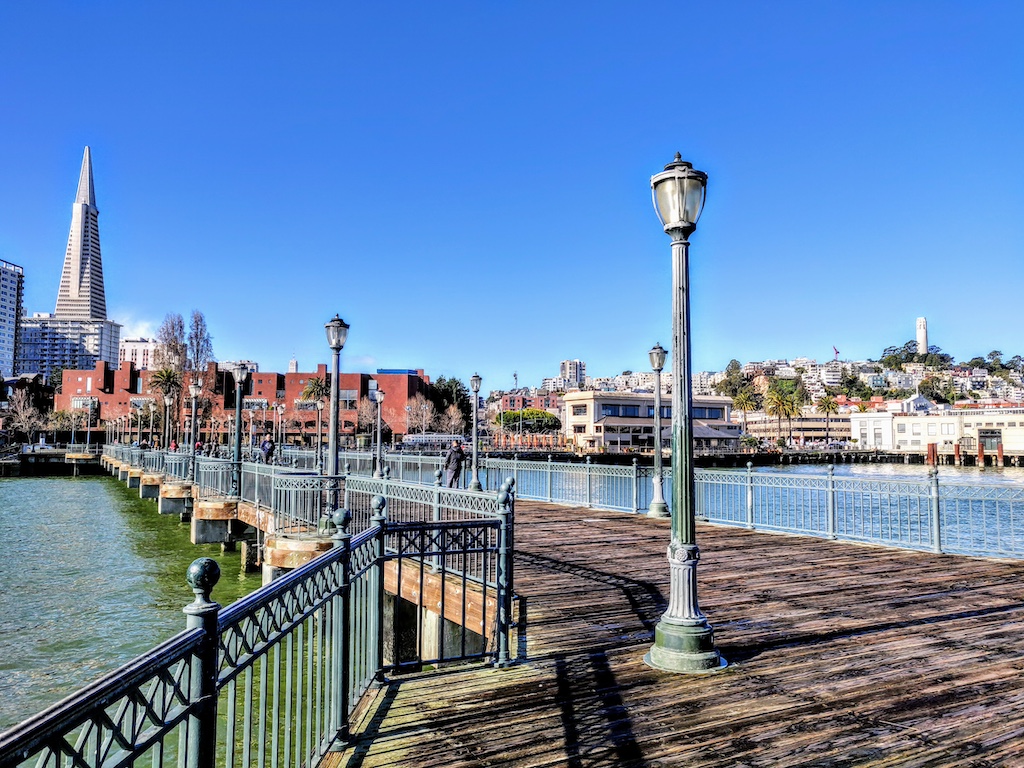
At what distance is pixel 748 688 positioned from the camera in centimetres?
533

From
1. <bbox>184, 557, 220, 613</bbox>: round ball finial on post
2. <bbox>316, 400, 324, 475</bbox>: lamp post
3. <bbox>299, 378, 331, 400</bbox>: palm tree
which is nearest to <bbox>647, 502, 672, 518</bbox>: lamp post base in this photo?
<bbox>316, 400, 324, 475</bbox>: lamp post

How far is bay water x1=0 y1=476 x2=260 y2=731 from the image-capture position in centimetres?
1141

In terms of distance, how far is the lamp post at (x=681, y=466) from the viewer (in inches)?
228

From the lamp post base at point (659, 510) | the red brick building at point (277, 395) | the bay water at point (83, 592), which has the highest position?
the red brick building at point (277, 395)

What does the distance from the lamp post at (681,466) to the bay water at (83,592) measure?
18.3 ft

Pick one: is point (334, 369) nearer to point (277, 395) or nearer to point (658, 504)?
point (658, 504)

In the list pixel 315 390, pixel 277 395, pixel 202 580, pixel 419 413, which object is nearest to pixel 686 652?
pixel 202 580

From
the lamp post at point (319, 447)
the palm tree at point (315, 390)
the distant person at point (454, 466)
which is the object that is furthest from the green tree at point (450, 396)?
the distant person at point (454, 466)

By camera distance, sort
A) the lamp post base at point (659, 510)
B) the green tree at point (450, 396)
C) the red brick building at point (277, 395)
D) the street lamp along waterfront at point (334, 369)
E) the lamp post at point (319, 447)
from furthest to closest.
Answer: the green tree at point (450, 396) < the red brick building at point (277, 395) < the lamp post at point (319, 447) < the lamp post base at point (659, 510) < the street lamp along waterfront at point (334, 369)

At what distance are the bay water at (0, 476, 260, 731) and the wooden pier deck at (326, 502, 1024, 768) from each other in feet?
14.3

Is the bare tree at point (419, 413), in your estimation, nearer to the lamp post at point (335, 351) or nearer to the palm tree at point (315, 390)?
the palm tree at point (315, 390)

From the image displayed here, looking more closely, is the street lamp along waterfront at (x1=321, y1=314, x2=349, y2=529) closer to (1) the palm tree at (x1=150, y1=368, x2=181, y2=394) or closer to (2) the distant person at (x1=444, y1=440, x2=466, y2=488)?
(2) the distant person at (x1=444, y1=440, x2=466, y2=488)

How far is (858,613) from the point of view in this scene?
7.54 metres

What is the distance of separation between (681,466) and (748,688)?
72.4 inches
